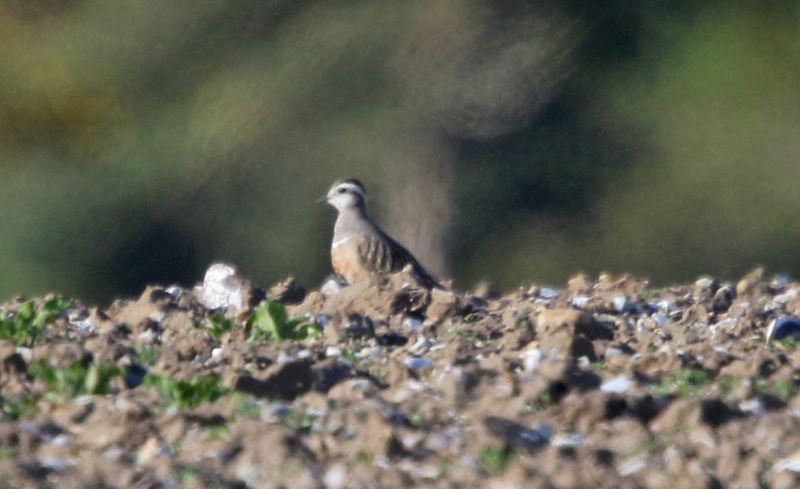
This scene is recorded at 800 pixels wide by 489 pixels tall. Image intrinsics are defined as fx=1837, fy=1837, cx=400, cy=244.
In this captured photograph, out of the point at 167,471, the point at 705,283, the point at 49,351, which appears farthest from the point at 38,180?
the point at 167,471

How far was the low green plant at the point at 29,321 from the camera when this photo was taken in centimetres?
679

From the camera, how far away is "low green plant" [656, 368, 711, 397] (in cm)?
593

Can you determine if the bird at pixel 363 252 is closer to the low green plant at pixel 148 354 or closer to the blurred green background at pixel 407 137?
the blurred green background at pixel 407 137

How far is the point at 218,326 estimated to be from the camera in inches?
281

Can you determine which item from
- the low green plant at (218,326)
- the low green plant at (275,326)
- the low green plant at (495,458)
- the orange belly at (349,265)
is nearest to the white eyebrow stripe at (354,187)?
the orange belly at (349,265)

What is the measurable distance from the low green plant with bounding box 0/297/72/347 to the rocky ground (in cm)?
1

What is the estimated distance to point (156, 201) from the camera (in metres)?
17.1

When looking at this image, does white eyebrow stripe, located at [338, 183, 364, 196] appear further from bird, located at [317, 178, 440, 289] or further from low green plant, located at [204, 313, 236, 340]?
low green plant, located at [204, 313, 236, 340]

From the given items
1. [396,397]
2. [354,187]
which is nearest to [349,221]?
[354,187]

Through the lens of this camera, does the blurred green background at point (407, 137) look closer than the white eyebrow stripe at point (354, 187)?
No

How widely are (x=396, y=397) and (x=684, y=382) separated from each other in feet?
3.40

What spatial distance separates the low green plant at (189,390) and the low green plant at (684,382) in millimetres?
1407

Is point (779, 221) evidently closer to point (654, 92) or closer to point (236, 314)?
point (654, 92)

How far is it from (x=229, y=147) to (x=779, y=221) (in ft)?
16.9
